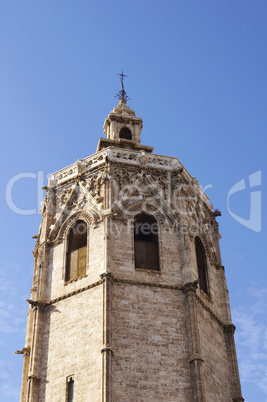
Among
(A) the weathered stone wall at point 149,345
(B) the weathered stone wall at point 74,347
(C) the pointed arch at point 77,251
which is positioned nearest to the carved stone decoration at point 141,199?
(C) the pointed arch at point 77,251

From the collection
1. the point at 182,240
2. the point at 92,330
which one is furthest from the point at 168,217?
the point at 92,330

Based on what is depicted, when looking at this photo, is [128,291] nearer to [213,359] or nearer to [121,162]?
[213,359]

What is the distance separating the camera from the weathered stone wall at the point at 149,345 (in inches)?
986

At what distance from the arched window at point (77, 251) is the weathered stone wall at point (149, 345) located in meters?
2.07

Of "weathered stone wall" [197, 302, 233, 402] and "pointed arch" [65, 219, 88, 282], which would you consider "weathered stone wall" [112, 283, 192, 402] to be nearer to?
"weathered stone wall" [197, 302, 233, 402]

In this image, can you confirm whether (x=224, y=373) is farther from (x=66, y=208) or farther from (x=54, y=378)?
(x=66, y=208)

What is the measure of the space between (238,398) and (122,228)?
7361mm

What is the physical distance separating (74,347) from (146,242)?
5176 millimetres

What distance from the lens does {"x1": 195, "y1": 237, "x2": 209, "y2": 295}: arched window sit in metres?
29.8

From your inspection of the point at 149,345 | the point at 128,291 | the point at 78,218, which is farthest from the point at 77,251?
the point at 149,345

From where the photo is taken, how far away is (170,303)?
27406 mm

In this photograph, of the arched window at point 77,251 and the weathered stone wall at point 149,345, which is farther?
the arched window at point 77,251

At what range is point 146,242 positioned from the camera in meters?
29.5

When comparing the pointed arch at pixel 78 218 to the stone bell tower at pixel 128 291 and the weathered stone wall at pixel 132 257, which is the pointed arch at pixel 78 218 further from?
the weathered stone wall at pixel 132 257
